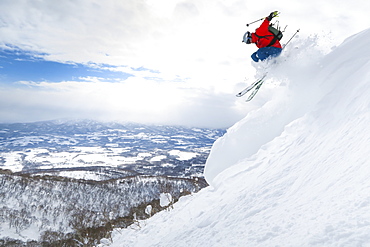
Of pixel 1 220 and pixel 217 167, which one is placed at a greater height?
pixel 1 220

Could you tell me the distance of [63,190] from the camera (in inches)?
3839

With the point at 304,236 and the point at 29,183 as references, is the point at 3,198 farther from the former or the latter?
the point at 304,236

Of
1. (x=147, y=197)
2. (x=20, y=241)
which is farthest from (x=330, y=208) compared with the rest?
(x=147, y=197)

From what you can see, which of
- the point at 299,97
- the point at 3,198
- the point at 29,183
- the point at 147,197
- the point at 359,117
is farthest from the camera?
the point at 147,197

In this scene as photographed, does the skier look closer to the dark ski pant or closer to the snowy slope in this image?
the dark ski pant

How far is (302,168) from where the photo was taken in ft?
13.9

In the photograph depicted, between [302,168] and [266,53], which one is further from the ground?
[266,53]

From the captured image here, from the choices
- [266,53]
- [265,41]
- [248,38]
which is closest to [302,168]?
[266,53]

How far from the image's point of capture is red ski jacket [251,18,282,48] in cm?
816

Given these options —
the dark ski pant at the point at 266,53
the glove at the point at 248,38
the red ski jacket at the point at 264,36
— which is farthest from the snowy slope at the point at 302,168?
the glove at the point at 248,38

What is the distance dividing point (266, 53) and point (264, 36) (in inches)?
24.2

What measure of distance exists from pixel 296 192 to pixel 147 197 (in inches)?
4264

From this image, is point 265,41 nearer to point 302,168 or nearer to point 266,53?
point 266,53

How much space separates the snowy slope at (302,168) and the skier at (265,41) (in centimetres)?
67
